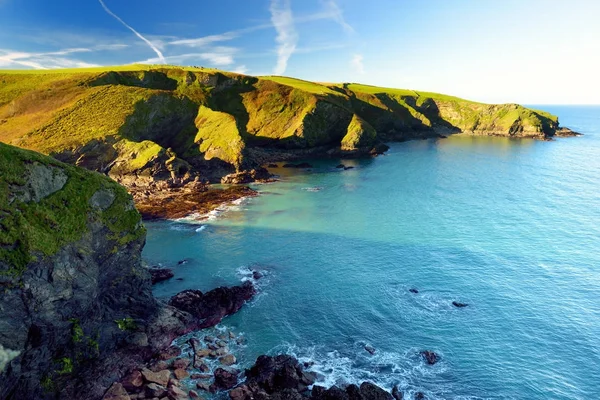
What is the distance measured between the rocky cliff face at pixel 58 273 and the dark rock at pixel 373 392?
62.2ft

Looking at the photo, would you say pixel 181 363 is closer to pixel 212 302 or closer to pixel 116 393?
pixel 116 393

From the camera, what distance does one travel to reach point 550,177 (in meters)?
89.5

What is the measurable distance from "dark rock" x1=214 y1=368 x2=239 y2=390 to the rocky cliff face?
8268 millimetres

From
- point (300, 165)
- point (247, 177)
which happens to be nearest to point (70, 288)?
point (247, 177)

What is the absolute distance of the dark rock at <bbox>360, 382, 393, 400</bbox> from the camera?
2531cm

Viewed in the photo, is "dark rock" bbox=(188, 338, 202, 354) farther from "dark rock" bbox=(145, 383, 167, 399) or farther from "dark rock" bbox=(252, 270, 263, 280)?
"dark rock" bbox=(252, 270, 263, 280)

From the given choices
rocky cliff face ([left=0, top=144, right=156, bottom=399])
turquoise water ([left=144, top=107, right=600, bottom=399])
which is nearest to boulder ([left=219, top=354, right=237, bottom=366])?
turquoise water ([left=144, top=107, right=600, bottom=399])

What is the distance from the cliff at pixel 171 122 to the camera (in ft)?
267

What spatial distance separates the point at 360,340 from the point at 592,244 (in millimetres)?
40808

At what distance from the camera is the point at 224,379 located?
27.7 m

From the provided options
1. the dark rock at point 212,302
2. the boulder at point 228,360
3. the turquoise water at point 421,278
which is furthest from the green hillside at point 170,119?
the boulder at point 228,360

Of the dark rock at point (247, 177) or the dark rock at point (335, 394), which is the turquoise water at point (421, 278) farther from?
the dark rock at point (247, 177)

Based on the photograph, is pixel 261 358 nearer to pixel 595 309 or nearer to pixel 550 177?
pixel 595 309

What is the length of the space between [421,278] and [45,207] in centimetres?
3765
